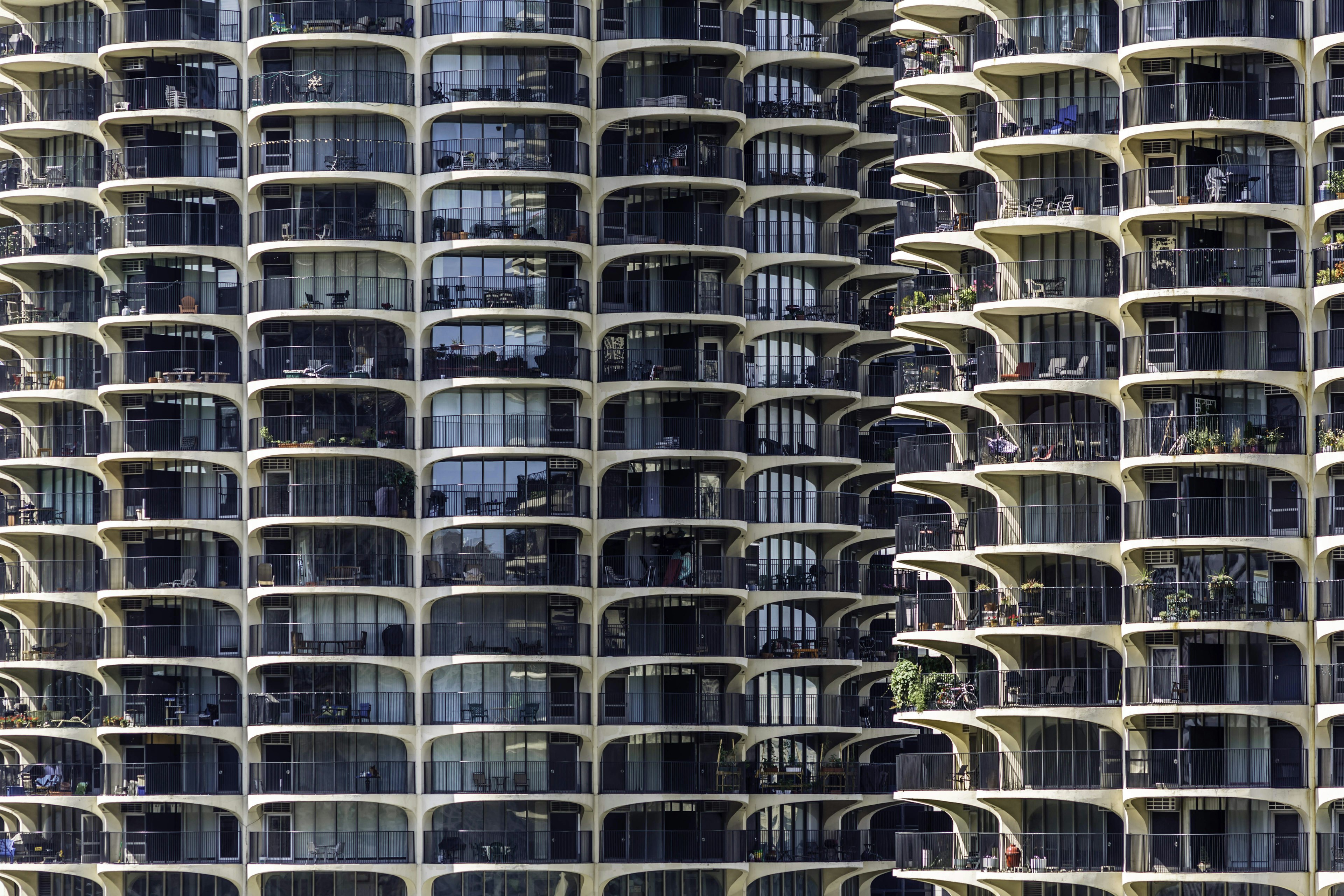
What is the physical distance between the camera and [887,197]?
505ft

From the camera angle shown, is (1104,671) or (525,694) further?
(525,694)

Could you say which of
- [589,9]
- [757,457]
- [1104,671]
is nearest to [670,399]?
[757,457]

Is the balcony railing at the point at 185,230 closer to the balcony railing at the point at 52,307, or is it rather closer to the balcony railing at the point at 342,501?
the balcony railing at the point at 52,307

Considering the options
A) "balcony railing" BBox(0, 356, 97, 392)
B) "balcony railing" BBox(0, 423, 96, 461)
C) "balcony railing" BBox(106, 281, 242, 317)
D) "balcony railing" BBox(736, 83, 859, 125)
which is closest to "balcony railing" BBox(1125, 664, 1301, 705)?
"balcony railing" BBox(736, 83, 859, 125)

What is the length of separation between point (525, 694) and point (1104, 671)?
2674 centimetres

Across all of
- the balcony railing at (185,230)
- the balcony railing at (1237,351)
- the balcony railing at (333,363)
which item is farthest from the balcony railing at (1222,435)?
the balcony railing at (185,230)

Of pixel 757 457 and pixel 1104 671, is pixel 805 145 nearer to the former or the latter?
pixel 757 457

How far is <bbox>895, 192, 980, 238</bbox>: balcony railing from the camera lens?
129m

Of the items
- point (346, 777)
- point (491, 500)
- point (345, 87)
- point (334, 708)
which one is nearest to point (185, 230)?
point (345, 87)

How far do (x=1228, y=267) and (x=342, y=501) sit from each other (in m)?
37.2

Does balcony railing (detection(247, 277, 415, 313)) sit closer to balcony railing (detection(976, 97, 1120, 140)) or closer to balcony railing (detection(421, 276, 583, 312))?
Answer: balcony railing (detection(421, 276, 583, 312))

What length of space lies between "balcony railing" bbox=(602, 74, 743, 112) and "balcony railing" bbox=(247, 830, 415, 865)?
2970 cm

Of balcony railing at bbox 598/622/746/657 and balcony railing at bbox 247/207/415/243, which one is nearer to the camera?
balcony railing at bbox 598/622/746/657

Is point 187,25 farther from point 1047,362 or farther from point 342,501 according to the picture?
point 1047,362
